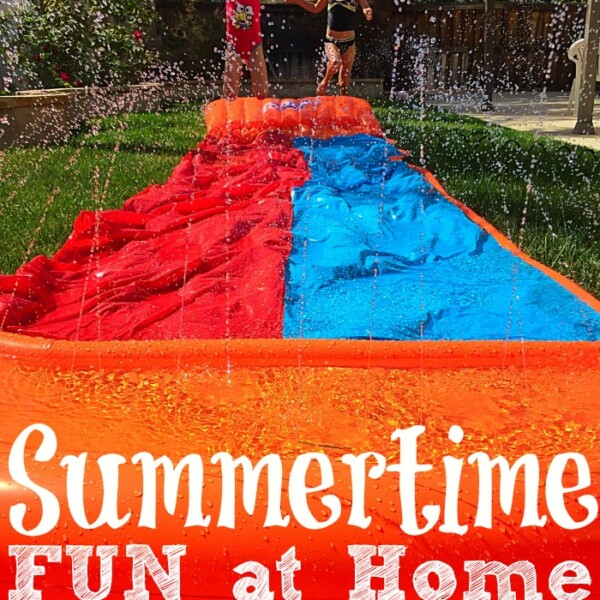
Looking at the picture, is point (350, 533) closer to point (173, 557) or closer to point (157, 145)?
point (173, 557)

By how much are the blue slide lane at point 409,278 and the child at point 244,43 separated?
104 inches

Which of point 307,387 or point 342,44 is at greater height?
point 342,44

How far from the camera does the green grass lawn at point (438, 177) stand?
262cm

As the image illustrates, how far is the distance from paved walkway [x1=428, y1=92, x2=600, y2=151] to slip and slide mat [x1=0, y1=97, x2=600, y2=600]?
3.20 meters

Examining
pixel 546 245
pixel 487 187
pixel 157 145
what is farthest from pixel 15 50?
pixel 546 245

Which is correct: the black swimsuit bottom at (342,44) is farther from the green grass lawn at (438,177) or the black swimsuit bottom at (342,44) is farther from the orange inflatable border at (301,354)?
the orange inflatable border at (301,354)

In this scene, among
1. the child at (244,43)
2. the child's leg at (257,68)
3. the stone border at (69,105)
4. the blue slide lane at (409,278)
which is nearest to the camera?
the blue slide lane at (409,278)

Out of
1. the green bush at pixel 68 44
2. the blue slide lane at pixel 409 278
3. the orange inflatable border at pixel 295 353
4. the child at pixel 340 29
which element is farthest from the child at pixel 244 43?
the orange inflatable border at pixel 295 353

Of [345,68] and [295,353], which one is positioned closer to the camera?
[295,353]

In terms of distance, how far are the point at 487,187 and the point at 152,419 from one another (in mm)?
2534

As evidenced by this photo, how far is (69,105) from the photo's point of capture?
5559 mm

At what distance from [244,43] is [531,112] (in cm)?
358

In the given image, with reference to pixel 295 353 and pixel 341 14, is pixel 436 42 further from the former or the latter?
pixel 295 353

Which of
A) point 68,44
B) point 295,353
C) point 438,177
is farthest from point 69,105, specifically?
point 295,353
